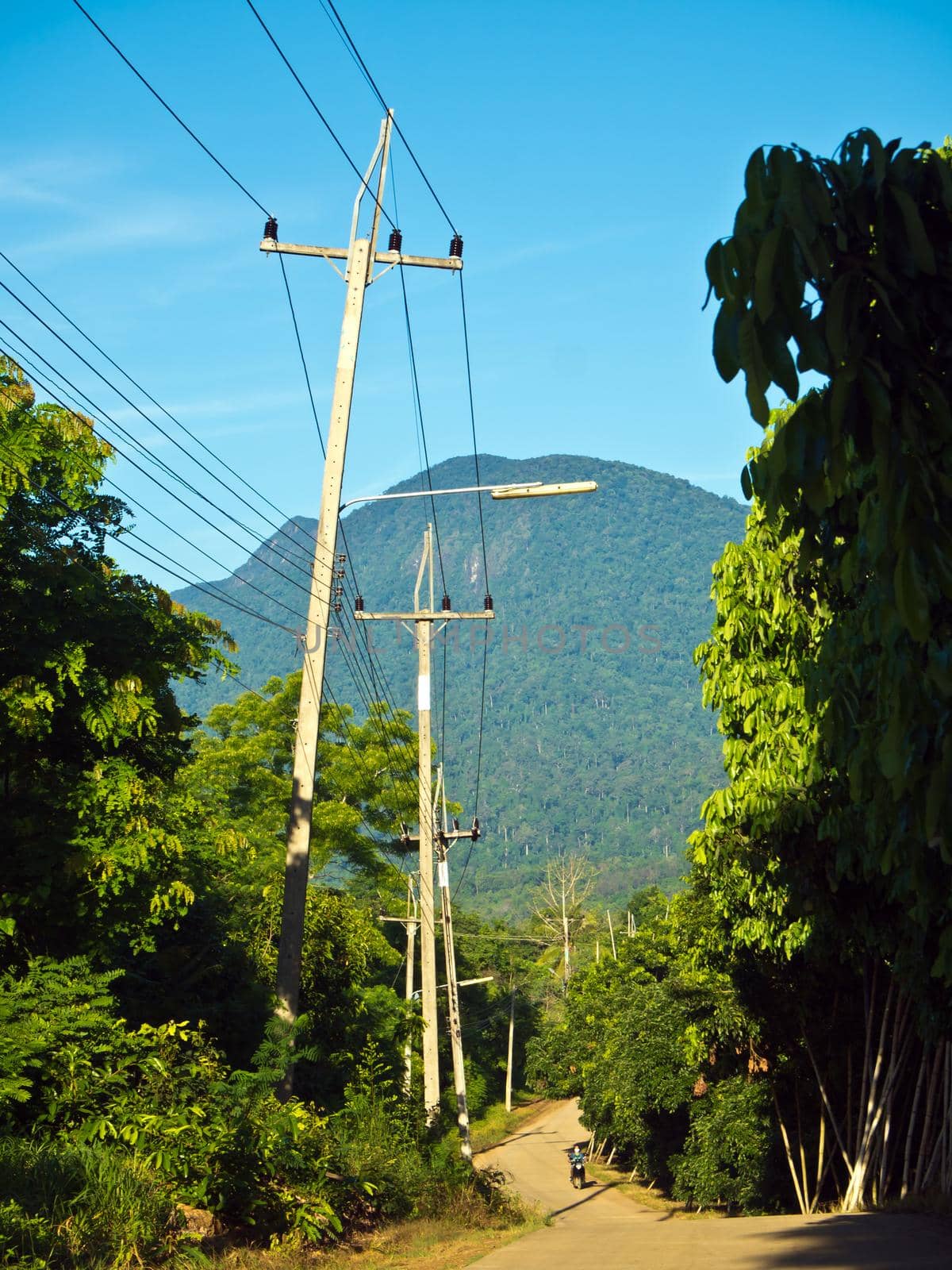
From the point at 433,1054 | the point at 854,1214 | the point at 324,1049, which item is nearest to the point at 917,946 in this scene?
the point at 854,1214

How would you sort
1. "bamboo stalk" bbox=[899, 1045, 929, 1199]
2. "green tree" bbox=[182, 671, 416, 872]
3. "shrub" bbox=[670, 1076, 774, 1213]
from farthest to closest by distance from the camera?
"green tree" bbox=[182, 671, 416, 872]
"shrub" bbox=[670, 1076, 774, 1213]
"bamboo stalk" bbox=[899, 1045, 929, 1199]

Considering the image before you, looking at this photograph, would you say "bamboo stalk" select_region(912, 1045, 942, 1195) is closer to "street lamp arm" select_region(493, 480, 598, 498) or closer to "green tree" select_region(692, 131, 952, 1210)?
"green tree" select_region(692, 131, 952, 1210)

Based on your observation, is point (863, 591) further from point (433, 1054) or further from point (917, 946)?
point (433, 1054)

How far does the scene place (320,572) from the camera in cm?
1388

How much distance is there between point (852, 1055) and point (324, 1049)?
11.1 metres

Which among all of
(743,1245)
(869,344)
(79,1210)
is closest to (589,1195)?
(743,1245)

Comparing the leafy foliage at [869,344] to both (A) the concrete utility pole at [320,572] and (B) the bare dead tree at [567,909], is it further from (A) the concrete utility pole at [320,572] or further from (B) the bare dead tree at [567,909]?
(B) the bare dead tree at [567,909]

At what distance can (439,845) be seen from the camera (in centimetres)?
2869

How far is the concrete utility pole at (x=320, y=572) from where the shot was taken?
12.6m

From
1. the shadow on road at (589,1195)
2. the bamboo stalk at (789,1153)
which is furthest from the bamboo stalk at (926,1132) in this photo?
the shadow on road at (589,1195)

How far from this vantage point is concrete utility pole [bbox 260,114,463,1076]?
41.3 ft

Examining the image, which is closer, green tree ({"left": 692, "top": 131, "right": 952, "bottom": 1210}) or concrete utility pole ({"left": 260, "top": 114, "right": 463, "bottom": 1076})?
green tree ({"left": 692, "top": 131, "right": 952, "bottom": 1210})

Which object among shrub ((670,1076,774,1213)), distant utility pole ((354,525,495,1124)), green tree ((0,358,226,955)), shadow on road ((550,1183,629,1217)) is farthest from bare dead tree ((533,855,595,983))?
green tree ((0,358,226,955))

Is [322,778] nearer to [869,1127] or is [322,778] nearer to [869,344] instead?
[869,1127]
